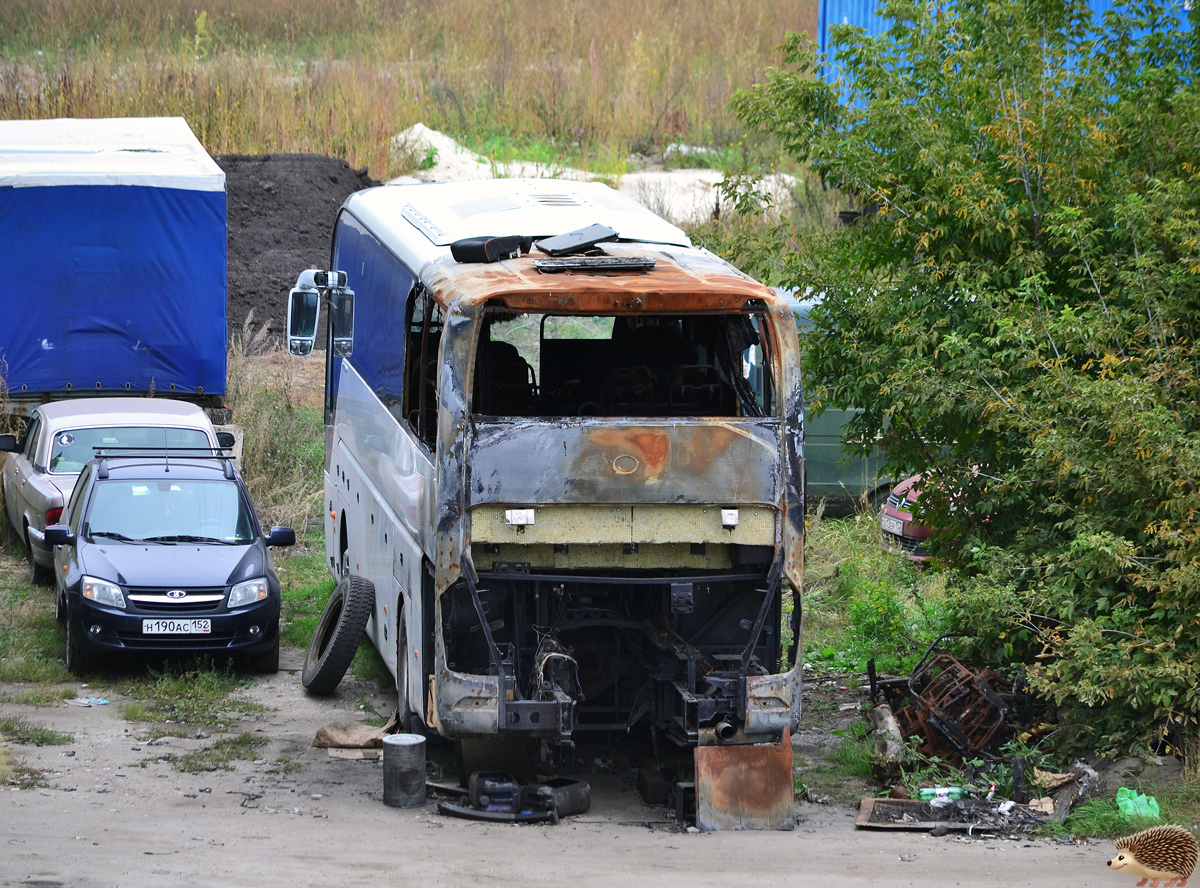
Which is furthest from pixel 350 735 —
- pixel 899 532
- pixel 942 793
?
pixel 899 532

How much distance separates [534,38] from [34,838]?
3409cm

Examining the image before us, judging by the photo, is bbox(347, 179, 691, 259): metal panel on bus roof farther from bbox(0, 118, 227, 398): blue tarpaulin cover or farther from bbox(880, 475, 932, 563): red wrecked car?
bbox(880, 475, 932, 563): red wrecked car

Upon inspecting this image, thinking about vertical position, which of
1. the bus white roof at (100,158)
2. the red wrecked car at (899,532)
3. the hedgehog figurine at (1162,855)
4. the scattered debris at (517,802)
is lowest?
the red wrecked car at (899,532)

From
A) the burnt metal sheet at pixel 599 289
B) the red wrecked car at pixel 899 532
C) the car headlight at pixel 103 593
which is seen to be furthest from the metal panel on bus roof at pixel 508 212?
the red wrecked car at pixel 899 532

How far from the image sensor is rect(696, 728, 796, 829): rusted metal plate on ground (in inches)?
334

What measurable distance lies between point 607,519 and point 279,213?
66.5 feet

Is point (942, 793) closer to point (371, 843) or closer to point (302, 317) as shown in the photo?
point (371, 843)

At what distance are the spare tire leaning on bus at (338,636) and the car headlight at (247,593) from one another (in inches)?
22.5

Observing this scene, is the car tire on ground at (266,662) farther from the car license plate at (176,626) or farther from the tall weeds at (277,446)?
the tall weeds at (277,446)

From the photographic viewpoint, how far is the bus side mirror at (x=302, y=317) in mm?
11914

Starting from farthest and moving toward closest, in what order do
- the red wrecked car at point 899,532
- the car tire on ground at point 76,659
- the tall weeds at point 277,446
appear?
the tall weeds at point 277,446, the red wrecked car at point 899,532, the car tire on ground at point 76,659

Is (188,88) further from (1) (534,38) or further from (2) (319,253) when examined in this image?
(1) (534,38)

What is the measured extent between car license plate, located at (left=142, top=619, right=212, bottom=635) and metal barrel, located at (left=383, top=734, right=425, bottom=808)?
10.5 feet

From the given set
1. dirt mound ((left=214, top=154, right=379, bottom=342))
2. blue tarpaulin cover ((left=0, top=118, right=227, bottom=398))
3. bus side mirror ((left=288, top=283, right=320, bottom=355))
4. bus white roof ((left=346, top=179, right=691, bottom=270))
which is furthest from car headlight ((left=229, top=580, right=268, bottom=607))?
dirt mound ((left=214, top=154, right=379, bottom=342))
